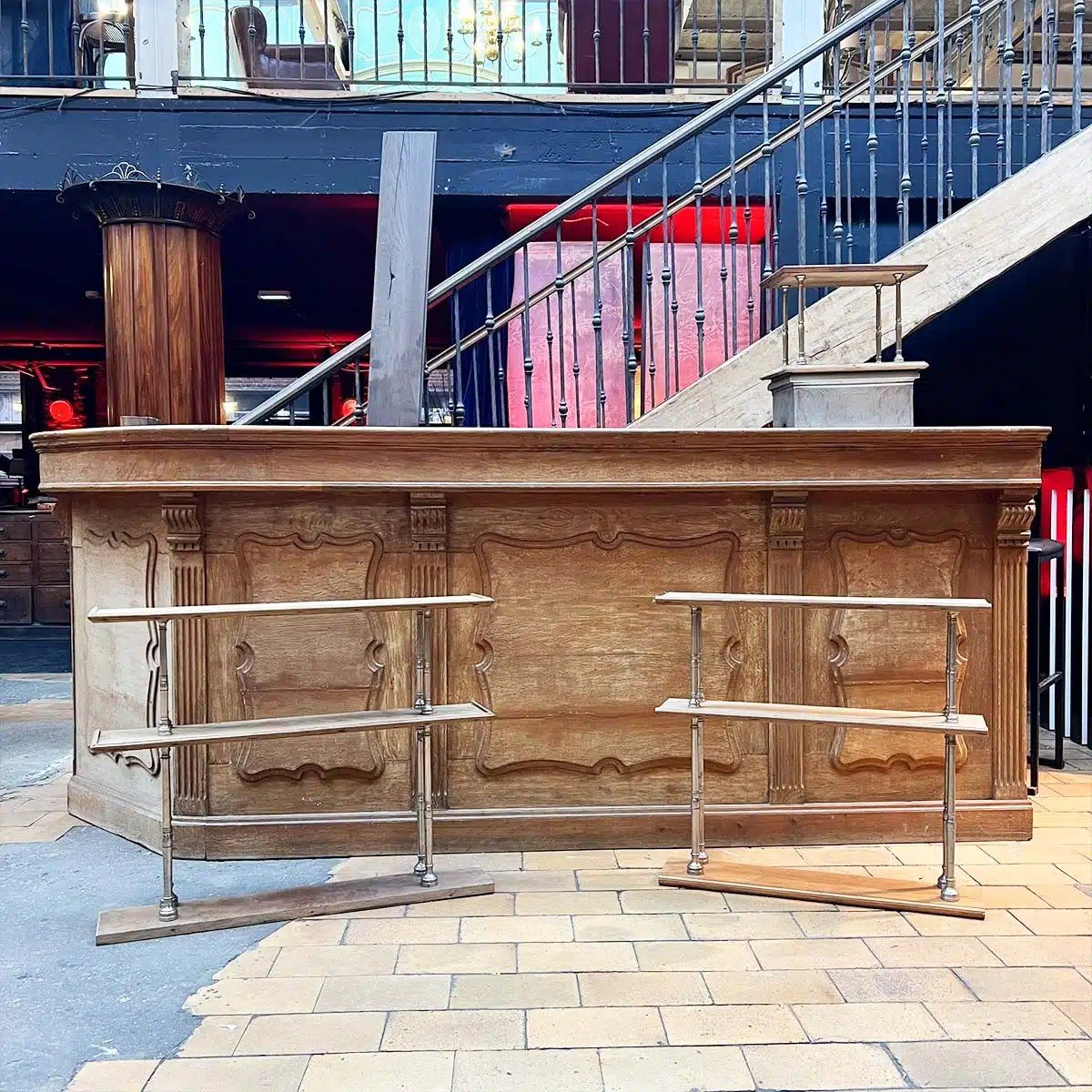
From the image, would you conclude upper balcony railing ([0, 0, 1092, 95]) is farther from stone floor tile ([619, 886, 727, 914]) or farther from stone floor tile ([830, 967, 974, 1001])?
stone floor tile ([830, 967, 974, 1001])

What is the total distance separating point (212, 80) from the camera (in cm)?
690

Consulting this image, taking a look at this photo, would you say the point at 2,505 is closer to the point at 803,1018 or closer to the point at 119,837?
the point at 119,837

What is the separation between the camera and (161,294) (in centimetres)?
614

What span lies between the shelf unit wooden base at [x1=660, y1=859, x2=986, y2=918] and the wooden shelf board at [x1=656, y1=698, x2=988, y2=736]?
489mm

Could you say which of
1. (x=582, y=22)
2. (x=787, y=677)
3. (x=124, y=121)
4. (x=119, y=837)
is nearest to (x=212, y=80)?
(x=124, y=121)

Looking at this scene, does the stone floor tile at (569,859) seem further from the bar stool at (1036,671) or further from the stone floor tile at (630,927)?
the bar stool at (1036,671)

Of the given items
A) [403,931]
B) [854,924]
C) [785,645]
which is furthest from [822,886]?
[403,931]

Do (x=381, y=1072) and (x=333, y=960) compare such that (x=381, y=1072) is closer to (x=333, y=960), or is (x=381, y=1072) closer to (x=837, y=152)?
(x=333, y=960)

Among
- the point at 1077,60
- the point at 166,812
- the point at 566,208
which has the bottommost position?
the point at 166,812

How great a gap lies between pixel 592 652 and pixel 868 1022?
4.75 feet

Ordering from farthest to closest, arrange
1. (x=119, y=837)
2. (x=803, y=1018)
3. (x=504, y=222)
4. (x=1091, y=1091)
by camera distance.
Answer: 1. (x=504, y=222)
2. (x=119, y=837)
3. (x=803, y=1018)
4. (x=1091, y=1091)

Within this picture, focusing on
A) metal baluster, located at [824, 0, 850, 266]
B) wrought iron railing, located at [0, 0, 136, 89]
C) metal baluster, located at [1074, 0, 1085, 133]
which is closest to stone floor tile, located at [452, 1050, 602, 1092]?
metal baluster, located at [824, 0, 850, 266]

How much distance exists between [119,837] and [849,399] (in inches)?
115

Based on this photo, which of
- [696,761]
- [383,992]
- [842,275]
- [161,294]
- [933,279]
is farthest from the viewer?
[161,294]
